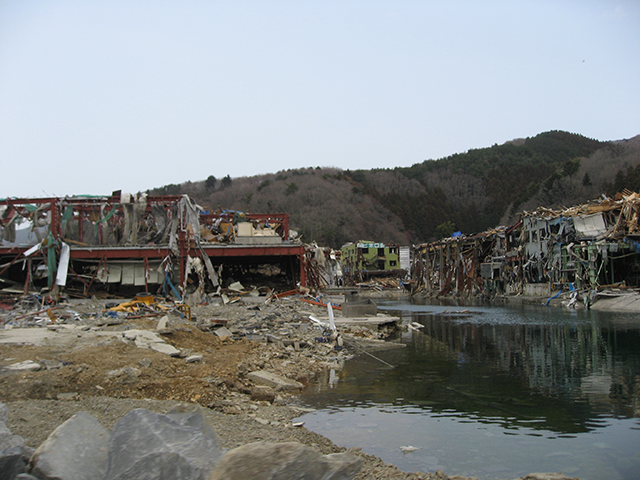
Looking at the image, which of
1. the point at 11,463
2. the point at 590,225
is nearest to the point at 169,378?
the point at 11,463

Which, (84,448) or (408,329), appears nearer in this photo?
(84,448)

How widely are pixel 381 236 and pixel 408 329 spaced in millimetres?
86021

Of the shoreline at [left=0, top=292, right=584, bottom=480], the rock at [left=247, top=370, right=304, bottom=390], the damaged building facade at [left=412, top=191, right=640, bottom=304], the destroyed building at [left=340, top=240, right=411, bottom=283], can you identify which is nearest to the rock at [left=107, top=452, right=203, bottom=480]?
the shoreline at [left=0, top=292, right=584, bottom=480]

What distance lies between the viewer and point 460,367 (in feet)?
42.3

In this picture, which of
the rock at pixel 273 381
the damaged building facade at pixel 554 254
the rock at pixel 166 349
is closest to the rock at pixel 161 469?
the rock at pixel 273 381

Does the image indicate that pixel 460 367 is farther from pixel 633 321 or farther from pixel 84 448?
pixel 633 321

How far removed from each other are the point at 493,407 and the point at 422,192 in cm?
11257

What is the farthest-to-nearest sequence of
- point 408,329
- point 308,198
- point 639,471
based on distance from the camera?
point 308,198
point 408,329
point 639,471

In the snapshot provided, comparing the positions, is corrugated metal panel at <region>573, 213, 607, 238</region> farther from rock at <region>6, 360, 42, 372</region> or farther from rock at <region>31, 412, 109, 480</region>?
rock at <region>31, 412, 109, 480</region>

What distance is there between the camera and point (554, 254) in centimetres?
3641

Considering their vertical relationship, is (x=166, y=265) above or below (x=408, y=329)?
above

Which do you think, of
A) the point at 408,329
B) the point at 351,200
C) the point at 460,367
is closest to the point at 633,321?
the point at 408,329

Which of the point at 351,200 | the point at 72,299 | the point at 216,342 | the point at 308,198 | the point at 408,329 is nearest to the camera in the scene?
the point at 216,342

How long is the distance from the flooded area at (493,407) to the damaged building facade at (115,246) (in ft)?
43.0
